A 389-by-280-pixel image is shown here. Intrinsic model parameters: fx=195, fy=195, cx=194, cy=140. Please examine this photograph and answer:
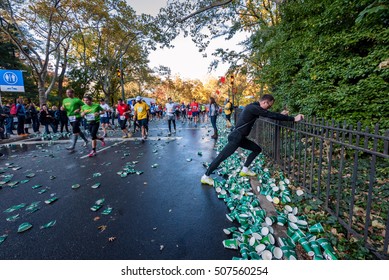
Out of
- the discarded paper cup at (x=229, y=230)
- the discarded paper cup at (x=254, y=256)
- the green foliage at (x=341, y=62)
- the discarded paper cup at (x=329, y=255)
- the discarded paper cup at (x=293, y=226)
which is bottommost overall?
the discarded paper cup at (x=254, y=256)

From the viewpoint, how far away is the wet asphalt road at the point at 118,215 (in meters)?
2.25

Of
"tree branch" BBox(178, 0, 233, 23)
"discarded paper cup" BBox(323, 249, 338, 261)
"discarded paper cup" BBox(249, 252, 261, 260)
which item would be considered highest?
"tree branch" BBox(178, 0, 233, 23)

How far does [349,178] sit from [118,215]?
4220mm

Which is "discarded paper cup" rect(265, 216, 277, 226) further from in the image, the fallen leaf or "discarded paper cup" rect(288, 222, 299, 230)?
the fallen leaf

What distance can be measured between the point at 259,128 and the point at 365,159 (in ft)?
9.08

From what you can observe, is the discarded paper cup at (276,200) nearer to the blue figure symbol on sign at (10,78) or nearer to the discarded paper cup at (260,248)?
the discarded paper cup at (260,248)

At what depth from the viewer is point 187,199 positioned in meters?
3.49

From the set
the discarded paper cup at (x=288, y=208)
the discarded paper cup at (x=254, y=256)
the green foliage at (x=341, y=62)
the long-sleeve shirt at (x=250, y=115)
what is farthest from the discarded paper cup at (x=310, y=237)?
the green foliage at (x=341, y=62)

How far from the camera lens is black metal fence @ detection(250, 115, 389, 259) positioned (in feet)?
6.66

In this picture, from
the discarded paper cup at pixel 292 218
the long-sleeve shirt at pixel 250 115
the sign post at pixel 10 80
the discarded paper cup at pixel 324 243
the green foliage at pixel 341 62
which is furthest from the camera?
the sign post at pixel 10 80

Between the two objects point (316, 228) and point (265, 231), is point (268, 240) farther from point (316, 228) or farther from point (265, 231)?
point (316, 228)

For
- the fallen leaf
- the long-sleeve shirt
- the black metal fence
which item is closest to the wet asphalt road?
the fallen leaf

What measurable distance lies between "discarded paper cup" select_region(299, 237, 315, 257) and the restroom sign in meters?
16.5

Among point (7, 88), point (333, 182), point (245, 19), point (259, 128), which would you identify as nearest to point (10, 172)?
point (259, 128)
